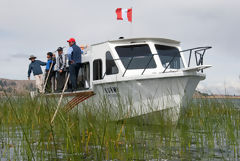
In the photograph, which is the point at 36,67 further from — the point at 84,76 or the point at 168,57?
the point at 168,57

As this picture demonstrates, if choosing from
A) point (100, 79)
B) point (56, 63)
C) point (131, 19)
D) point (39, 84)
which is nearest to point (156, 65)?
point (100, 79)

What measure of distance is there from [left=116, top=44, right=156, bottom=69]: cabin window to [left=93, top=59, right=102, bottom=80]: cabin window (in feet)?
2.86

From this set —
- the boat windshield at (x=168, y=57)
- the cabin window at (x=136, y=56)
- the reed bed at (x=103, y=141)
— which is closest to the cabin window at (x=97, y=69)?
the cabin window at (x=136, y=56)

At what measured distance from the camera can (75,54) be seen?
33.9 ft

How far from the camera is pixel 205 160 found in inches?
164

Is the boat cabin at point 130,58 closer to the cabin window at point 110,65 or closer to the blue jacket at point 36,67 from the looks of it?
the cabin window at point 110,65

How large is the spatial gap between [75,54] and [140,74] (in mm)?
2840

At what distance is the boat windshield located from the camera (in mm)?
9501

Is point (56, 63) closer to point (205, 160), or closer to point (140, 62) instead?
point (140, 62)

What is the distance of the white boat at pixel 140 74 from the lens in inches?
312

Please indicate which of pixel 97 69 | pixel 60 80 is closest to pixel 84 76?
pixel 97 69

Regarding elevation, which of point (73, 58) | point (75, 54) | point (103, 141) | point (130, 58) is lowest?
point (103, 141)

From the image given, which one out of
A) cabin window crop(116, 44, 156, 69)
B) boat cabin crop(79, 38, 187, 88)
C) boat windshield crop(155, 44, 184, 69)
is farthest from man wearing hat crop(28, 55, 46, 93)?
boat windshield crop(155, 44, 184, 69)

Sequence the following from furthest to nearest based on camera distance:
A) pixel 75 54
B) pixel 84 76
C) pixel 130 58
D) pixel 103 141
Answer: pixel 84 76 < pixel 75 54 < pixel 130 58 < pixel 103 141
